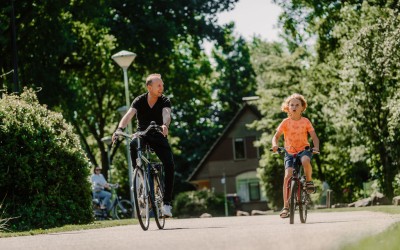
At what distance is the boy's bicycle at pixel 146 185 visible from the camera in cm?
1040

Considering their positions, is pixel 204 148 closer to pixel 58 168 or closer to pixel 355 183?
pixel 355 183

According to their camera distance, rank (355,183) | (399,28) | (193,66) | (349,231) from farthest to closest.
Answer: (355,183) < (193,66) < (399,28) < (349,231)

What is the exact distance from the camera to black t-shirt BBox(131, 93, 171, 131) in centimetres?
1082

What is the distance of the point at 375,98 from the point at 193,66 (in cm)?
1235

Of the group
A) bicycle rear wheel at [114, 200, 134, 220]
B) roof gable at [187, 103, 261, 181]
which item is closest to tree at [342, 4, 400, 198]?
bicycle rear wheel at [114, 200, 134, 220]

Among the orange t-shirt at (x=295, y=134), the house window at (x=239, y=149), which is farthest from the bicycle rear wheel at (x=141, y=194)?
the house window at (x=239, y=149)

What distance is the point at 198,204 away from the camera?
41.5 metres

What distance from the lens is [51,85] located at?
95.9 feet

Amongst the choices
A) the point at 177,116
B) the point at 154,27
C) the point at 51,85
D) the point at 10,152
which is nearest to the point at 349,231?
the point at 10,152

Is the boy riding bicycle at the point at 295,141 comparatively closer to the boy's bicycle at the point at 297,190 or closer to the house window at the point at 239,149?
the boy's bicycle at the point at 297,190

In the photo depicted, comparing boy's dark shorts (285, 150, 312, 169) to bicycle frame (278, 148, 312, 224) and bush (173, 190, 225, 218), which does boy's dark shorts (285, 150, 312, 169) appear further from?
bush (173, 190, 225, 218)

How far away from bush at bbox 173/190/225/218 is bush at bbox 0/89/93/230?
2346cm

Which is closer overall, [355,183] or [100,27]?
[100,27]

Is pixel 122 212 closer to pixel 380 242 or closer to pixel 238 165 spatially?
pixel 380 242
